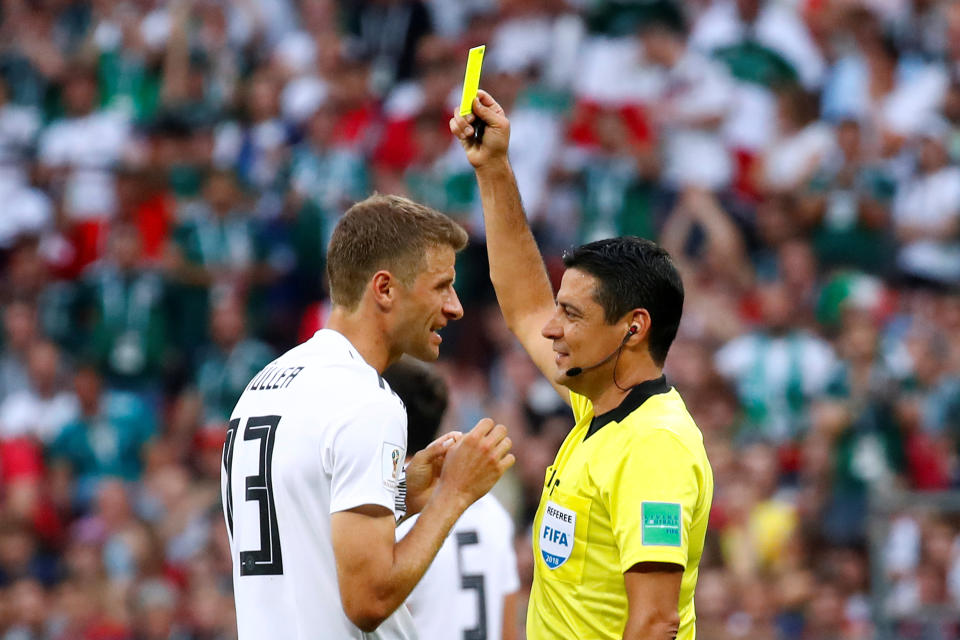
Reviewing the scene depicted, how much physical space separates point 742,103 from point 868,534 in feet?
13.8

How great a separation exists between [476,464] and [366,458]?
389 mm

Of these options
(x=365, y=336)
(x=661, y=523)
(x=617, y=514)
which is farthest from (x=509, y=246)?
(x=661, y=523)

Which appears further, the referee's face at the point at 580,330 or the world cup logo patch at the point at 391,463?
the referee's face at the point at 580,330

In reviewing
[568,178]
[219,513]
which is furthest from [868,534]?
[219,513]

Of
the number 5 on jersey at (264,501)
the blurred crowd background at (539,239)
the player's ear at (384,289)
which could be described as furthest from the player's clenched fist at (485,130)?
the blurred crowd background at (539,239)

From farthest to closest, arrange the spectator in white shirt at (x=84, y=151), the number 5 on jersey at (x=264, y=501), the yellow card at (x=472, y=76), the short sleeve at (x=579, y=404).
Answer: the spectator in white shirt at (x=84, y=151) → the short sleeve at (x=579, y=404) → the yellow card at (x=472, y=76) → the number 5 on jersey at (x=264, y=501)

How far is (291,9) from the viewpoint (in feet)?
50.4

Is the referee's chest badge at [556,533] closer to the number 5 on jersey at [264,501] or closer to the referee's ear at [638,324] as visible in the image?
the referee's ear at [638,324]

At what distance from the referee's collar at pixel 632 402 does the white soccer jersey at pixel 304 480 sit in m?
0.62

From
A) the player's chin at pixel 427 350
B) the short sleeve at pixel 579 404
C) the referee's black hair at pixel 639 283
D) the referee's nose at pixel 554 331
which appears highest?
the referee's black hair at pixel 639 283

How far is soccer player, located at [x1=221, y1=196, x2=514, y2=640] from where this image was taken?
4.02m

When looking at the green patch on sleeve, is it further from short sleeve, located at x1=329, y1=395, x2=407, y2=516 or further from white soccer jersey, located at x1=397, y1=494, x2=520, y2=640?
white soccer jersey, located at x1=397, y1=494, x2=520, y2=640

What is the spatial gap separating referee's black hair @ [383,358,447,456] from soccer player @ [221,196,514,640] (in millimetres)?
1023

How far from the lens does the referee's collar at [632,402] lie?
4387 mm
